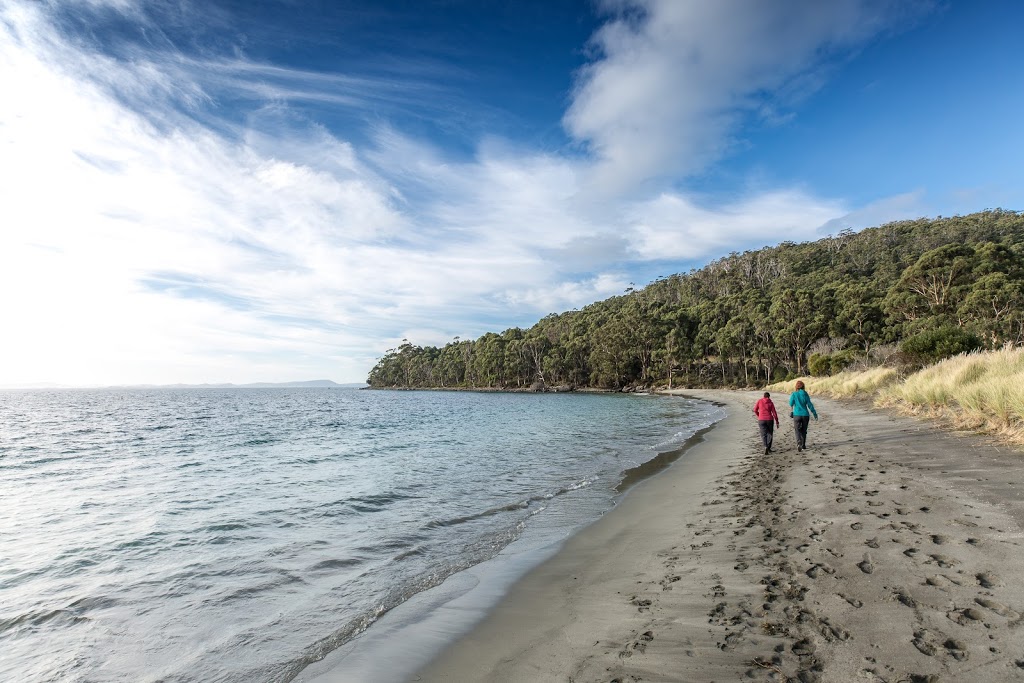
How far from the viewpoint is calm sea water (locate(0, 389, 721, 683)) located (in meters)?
5.34

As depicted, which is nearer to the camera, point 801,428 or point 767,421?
point 801,428

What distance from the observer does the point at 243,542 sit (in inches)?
348

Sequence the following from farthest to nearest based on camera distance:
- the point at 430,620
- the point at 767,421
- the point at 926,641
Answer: the point at 767,421 → the point at 430,620 → the point at 926,641

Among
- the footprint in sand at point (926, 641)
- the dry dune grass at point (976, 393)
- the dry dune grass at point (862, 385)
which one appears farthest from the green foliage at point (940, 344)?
the footprint in sand at point (926, 641)

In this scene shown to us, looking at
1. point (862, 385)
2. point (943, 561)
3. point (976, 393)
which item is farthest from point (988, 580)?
point (862, 385)

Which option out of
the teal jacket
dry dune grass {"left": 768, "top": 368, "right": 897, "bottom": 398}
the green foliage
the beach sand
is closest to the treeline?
the green foliage

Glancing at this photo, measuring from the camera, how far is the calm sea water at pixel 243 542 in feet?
17.5

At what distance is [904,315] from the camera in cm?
5781

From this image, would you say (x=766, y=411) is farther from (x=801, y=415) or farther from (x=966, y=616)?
(x=966, y=616)

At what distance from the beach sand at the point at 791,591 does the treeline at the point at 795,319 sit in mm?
22432

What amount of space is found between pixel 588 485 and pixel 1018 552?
8774mm

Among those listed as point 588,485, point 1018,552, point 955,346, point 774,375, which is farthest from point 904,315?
point 1018,552

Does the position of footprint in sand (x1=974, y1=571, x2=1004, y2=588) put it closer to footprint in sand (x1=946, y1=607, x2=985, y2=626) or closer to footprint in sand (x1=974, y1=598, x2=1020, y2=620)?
footprint in sand (x1=974, y1=598, x2=1020, y2=620)

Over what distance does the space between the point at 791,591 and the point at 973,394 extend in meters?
12.6
